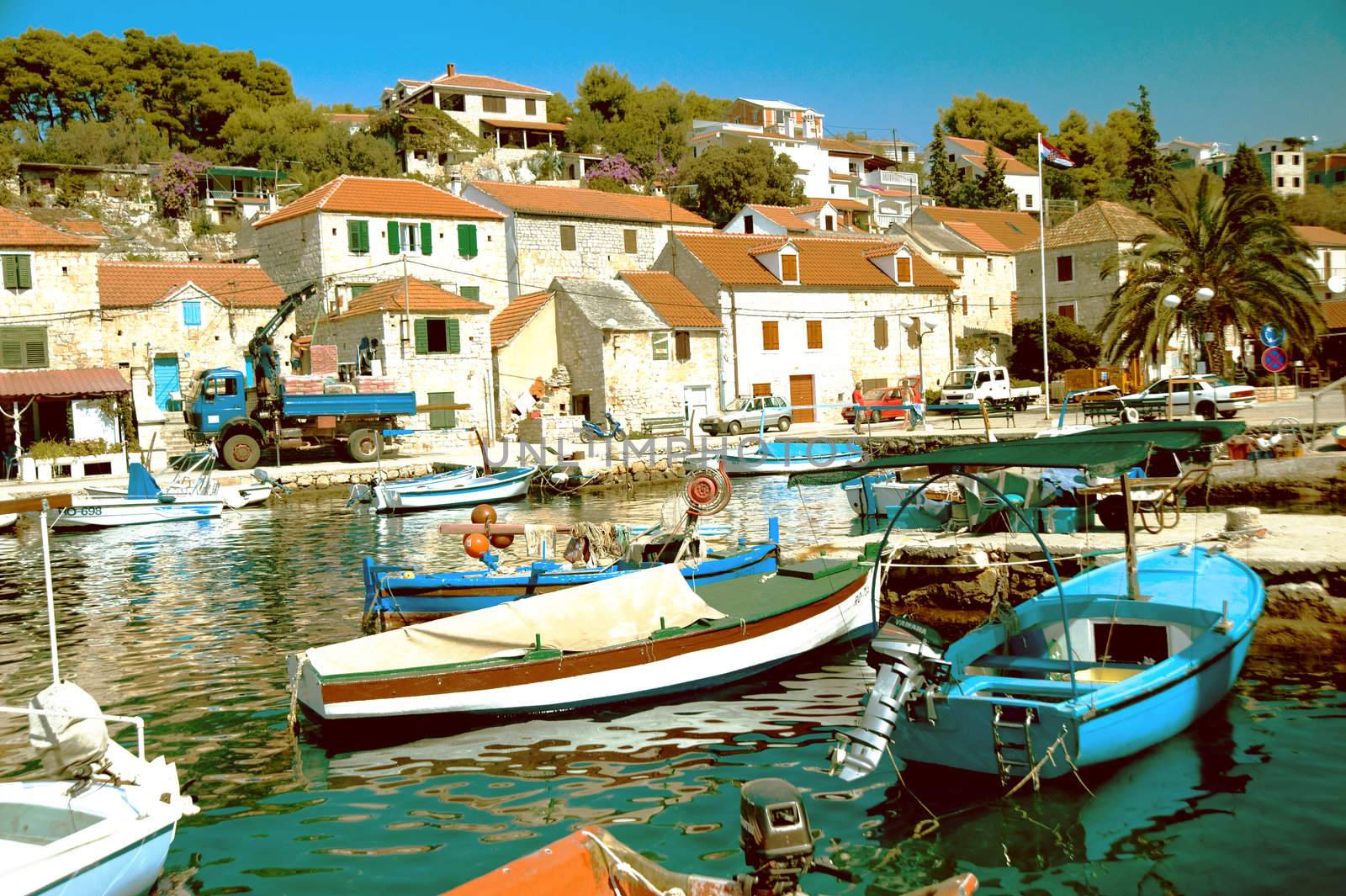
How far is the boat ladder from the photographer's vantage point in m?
8.09

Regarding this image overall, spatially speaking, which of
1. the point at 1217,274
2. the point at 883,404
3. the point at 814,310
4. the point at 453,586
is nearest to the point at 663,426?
the point at 883,404

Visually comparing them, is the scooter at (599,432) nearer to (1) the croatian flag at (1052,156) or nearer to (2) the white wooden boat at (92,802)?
(1) the croatian flag at (1052,156)

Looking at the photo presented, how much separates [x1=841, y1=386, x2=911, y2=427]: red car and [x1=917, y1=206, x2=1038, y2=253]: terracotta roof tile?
1845 centimetres

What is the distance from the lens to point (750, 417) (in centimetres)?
4109

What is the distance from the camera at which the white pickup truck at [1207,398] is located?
3359 centimetres

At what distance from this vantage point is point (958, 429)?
36.1 metres

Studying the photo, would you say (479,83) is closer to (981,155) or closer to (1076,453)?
(981,155)

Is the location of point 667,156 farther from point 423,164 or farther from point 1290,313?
point 1290,313

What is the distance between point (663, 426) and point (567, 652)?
30.6 meters

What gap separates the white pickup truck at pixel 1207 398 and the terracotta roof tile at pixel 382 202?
28.6m

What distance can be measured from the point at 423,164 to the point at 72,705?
61.0 metres

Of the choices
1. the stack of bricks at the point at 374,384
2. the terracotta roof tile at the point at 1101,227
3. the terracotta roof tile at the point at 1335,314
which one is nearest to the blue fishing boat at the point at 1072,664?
the stack of bricks at the point at 374,384

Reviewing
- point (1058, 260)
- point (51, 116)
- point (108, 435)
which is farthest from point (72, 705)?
point (51, 116)

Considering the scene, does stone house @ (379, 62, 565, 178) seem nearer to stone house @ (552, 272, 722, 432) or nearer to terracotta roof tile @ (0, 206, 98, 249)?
stone house @ (552, 272, 722, 432)
